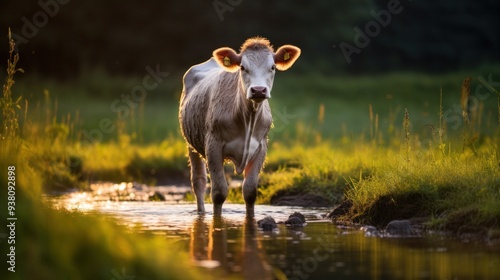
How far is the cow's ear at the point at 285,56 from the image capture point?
12414mm

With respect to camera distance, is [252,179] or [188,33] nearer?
[252,179]

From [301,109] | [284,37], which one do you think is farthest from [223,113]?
[284,37]

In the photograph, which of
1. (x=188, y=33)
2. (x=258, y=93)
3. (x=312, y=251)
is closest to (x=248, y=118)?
(x=258, y=93)

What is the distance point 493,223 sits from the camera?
9773mm

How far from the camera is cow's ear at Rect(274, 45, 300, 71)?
12414mm

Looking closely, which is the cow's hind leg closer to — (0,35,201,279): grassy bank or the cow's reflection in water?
the cow's reflection in water

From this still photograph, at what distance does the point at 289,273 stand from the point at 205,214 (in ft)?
16.4

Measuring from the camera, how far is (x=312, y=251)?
29.8ft

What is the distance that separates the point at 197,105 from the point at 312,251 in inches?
193

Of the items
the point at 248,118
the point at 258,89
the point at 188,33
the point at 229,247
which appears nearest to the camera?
the point at 229,247

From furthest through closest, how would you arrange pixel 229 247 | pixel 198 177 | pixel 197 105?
pixel 198 177 < pixel 197 105 < pixel 229 247

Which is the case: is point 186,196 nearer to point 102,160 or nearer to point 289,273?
point 102,160

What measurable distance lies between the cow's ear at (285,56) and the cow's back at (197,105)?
1.02 m

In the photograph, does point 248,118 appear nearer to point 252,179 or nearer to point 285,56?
point 252,179
